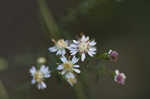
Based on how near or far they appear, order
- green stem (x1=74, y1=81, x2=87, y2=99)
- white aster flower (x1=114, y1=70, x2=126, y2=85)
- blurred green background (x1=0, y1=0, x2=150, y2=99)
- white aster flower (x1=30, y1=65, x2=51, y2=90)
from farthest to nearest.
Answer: blurred green background (x1=0, y1=0, x2=150, y2=99), green stem (x1=74, y1=81, x2=87, y2=99), white aster flower (x1=114, y1=70, x2=126, y2=85), white aster flower (x1=30, y1=65, x2=51, y2=90)

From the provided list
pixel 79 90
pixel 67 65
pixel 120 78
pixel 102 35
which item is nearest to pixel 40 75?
pixel 67 65

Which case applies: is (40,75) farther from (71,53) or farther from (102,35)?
(102,35)
